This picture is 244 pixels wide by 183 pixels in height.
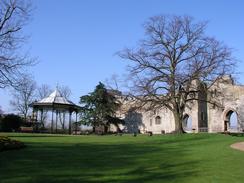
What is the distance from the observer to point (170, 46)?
43000 mm

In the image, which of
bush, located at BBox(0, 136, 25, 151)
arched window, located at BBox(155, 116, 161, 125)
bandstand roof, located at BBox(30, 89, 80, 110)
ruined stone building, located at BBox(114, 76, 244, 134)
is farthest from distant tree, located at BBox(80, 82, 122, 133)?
bush, located at BBox(0, 136, 25, 151)

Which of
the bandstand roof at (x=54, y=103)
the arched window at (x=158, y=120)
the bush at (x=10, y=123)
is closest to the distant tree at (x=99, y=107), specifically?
the arched window at (x=158, y=120)

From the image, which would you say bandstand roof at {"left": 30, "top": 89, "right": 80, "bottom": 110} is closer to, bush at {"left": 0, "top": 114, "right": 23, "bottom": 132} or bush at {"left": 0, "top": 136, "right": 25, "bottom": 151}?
bush at {"left": 0, "top": 114, "right": 23, "bottom": 132}

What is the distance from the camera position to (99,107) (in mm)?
64812

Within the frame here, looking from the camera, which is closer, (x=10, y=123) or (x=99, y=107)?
(x=10, y=123)

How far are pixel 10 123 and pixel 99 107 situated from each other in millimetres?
19098

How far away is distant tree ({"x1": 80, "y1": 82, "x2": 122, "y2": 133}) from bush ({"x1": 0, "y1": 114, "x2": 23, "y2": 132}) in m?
16.3

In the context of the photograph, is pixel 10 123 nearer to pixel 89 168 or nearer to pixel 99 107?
pixel 99 107

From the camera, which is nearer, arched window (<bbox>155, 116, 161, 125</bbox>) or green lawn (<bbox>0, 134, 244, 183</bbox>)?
green lawn (<bbox>0, 134, 244, 183</bbox>)

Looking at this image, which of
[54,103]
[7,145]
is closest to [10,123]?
[54,103]

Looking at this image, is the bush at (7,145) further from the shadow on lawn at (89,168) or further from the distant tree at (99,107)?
the distant tree at (99,107)

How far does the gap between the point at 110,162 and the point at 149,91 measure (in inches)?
1041

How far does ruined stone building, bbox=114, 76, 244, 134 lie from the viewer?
192ft

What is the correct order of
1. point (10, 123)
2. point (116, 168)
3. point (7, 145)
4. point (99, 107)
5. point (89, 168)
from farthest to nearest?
point (99, 107) → point (10, 123) → point (7, 145) → point (116, 168) → point (89, 168)
